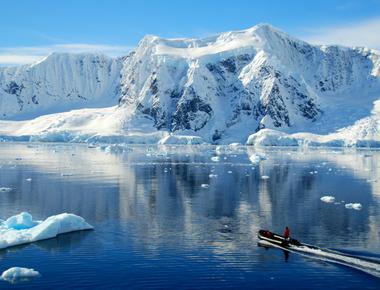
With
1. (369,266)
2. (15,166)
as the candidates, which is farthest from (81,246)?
(15,166)

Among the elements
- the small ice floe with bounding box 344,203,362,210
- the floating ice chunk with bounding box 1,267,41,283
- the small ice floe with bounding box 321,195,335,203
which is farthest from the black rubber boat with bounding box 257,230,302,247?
the small ice floe with bounding box 321,195,335,203

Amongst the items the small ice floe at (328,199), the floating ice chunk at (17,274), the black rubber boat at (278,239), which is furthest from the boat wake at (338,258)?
the small ice floe at (328,199)

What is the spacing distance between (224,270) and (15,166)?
81393 mm

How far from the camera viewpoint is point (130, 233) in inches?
1882

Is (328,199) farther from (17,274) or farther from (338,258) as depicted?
(17,274)

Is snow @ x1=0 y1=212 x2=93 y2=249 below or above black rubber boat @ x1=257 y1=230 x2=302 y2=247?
above

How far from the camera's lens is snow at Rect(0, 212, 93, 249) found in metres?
42.6

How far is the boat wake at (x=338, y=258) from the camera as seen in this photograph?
37.9m

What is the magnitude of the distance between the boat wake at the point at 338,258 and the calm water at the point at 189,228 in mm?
792

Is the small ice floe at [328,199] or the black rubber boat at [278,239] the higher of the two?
the small ice floe at [328,199]

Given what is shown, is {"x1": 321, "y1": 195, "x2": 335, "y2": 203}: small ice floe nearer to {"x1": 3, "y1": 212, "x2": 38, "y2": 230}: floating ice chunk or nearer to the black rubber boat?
the black rubber boat

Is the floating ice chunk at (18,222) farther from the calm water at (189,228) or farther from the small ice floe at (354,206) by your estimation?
the small ice floe at (354,206)

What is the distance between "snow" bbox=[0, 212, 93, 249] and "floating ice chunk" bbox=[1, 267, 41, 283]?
7.34 meters

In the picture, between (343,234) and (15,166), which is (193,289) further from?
(15,166)
